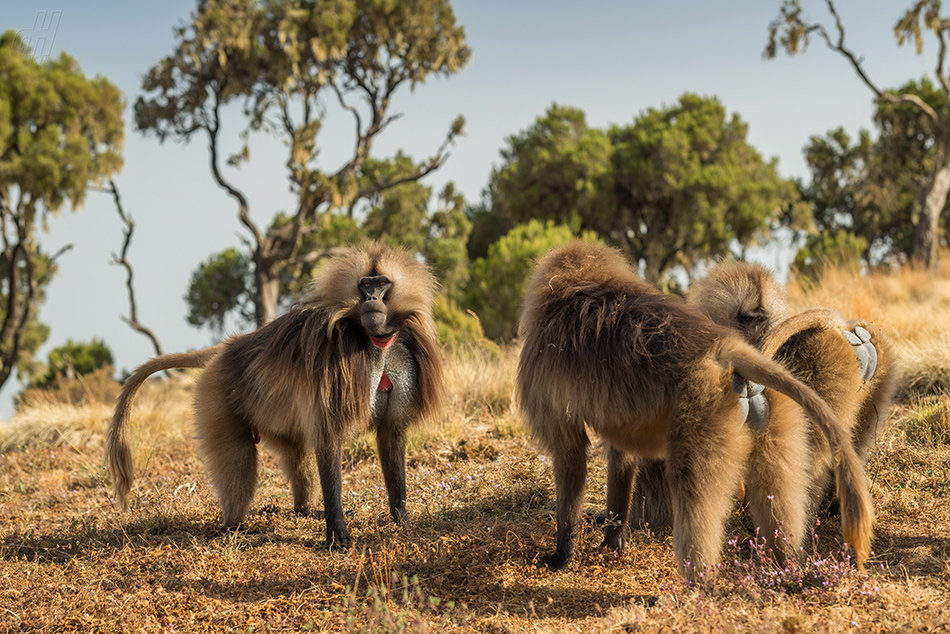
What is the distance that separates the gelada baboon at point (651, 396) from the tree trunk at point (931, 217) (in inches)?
619

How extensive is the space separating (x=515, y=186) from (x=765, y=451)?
2564 cm

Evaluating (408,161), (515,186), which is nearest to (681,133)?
(515,186)

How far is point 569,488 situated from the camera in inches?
144

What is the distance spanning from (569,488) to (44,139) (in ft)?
63.3

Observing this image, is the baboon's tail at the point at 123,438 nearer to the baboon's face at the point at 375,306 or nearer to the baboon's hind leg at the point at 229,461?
the baboon's hind leg at the point at 229,461

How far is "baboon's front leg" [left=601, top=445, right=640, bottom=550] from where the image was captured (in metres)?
4.05

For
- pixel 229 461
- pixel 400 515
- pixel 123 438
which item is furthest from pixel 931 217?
pixel 123 438

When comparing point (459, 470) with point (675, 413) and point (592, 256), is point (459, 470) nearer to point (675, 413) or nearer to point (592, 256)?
point (592, 256)

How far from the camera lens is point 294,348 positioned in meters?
4.32

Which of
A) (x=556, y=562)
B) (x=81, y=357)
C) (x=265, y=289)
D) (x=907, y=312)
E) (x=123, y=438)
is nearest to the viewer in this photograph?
(x=556, y=562)

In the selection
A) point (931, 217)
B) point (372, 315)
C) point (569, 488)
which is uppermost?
point (931, 217)

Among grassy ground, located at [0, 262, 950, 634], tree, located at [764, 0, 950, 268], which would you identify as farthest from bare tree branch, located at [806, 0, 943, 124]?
grassy ground, located at [0, 262, 950, 634]

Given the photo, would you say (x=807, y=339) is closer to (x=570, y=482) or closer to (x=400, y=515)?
(x=570, y=482)

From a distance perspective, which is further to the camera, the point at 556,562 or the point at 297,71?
the point at 297,71
